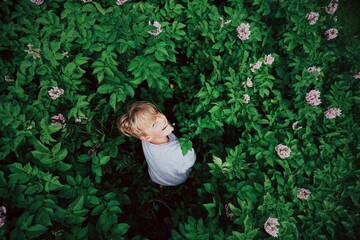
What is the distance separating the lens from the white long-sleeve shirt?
1.98m

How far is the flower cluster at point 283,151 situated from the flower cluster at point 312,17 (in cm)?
114

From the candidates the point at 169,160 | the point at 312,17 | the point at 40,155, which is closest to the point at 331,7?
the point at 312,17

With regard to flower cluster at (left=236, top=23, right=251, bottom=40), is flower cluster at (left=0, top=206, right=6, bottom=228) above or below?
below

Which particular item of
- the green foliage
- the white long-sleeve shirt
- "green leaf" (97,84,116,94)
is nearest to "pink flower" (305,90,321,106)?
the green foliage

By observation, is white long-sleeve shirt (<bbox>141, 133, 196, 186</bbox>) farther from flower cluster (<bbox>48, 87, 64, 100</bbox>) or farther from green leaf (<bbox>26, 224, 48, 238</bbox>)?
green leaf (<bbox>26, 224, 48, 238</bbox>)

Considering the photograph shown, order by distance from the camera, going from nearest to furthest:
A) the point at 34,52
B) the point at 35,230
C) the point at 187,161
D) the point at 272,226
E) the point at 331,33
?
the point at 35,230 < the point at 272,226 < the point at 34,52 < the point at 187,161 < the point at 331,33

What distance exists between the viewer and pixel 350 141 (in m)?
1.89

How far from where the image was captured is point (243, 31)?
2004 millimetres

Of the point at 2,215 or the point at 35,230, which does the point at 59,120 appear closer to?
the point at 2,215

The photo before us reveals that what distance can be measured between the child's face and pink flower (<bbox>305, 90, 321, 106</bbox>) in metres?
1.18

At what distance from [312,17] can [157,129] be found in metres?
1.66

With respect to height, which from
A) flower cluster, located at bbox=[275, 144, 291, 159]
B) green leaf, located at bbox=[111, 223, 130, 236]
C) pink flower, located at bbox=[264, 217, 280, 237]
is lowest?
green leaf, located at bbox=[111, 223, 130, 236]

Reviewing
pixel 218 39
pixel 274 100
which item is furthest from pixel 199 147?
pixel 218 39

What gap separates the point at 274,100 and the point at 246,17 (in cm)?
81
